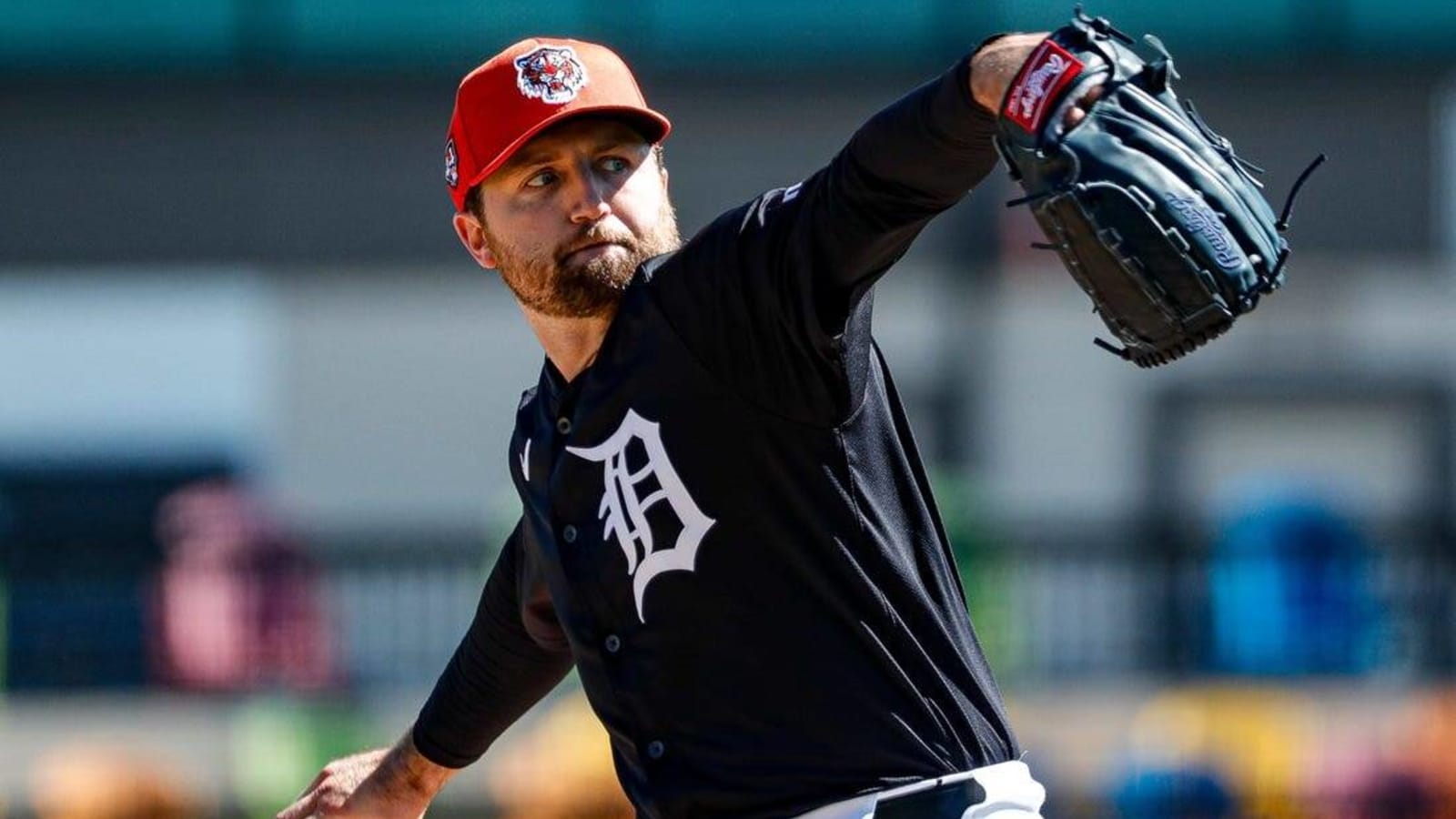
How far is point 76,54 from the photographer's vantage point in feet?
48.3

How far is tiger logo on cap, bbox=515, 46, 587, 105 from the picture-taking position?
11.8ft

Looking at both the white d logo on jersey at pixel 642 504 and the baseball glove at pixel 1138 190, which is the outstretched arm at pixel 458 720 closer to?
the white d logo on jersey at pixel 642 504

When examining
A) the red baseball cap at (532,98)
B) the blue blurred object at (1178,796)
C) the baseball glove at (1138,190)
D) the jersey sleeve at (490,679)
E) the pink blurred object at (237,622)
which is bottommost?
the blue blurred object at (1178,796)

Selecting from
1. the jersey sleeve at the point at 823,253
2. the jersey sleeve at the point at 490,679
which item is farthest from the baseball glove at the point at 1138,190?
the jersey sleeve at the point at 490,679

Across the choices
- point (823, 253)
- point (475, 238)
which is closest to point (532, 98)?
point (475, 238)

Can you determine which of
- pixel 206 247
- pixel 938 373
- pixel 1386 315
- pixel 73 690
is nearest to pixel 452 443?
pixel 206 247

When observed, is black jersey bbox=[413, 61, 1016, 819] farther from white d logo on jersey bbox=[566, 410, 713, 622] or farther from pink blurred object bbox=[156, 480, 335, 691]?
pink blurred object bbox=[156, 480, 335, 691]

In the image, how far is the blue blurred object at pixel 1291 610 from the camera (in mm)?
11258

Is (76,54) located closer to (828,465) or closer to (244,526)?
(244,526)

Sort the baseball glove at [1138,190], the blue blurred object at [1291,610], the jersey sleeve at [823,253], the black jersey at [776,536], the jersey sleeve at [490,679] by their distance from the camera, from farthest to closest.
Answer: the blue blurred object at [1291,610] < the jersey sleeve at [490,679] < the black jersey at [776,536] < the jersey sleeve at [823,253] < the baseball glove at [1138,190]

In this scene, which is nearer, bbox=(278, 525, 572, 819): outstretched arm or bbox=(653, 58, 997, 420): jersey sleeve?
bbox=(653, 58, 997, 420): jersey sleeve

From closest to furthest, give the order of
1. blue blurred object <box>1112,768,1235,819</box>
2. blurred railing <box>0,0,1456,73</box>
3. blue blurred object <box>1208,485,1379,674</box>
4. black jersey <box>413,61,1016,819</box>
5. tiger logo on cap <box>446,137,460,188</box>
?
black jersey <box>413,61,1016,819</box>
tiger logo on cap <box>446,137,460,188</box>
blue blurred object <box>1112,768,1235,819</box>
blue blurred object <box>1208,485,1379,674</box>
blurred railing <box>0,0,1456,73</box>

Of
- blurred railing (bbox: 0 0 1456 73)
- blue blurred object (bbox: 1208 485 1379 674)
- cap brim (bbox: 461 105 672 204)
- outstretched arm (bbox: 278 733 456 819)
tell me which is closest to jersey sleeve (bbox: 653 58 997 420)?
cap brim (bbox: 461 105 672 204)

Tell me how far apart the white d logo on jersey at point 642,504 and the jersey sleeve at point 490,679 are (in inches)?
29.9
